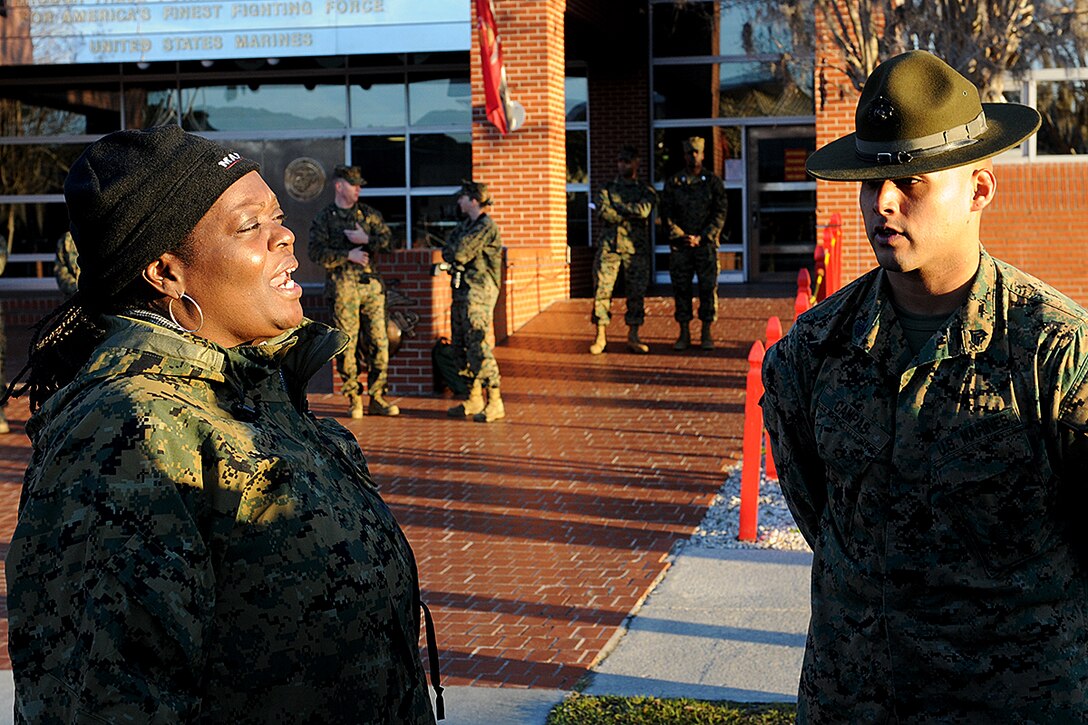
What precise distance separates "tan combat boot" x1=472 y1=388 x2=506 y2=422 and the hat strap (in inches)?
389

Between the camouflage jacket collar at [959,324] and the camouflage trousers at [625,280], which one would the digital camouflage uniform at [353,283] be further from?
the camouflage jacket collar at [959,324]

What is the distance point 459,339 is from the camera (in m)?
12.8

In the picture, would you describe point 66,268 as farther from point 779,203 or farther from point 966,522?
point 966,522

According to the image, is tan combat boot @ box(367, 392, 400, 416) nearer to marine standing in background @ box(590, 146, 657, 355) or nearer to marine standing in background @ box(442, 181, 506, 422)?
marine standing in background @ box(442, 181, 506, 422)

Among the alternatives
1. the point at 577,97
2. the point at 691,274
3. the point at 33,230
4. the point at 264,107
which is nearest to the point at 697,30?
the point at 577,97

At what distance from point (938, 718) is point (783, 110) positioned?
20549 millimetres

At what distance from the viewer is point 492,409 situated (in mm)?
12719

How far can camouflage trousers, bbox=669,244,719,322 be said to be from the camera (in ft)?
52.2

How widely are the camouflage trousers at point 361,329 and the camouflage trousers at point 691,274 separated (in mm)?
4186

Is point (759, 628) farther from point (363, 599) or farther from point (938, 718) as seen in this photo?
point (363, 599)

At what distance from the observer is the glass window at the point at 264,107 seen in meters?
23.6

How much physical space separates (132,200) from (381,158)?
21.5 metres

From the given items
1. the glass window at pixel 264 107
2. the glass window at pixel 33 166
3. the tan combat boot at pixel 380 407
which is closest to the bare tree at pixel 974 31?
the tan combat boot at pixel 380 407

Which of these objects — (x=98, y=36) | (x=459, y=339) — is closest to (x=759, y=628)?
(x=459, y=339)
